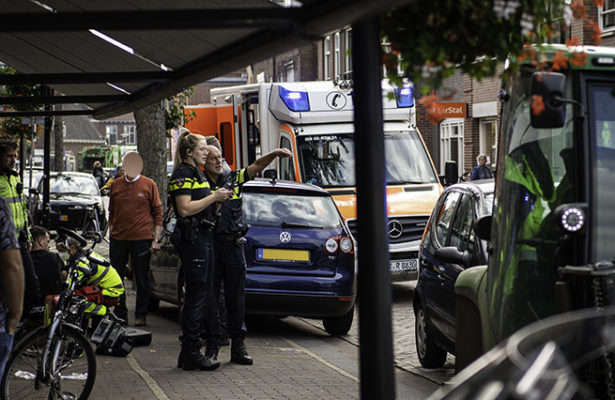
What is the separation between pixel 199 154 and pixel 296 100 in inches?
296

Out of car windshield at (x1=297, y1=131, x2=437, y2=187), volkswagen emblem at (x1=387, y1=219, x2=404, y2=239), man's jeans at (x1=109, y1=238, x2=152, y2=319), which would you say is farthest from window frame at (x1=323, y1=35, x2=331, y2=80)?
man's jeans at (x1=109, y1=238, x2=152, y2=319)

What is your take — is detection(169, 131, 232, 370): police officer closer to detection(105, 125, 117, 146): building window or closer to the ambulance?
the ambulance

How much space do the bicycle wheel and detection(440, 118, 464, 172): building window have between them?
3111 cm

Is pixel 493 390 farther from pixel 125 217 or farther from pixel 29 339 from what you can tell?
pixel 125 217

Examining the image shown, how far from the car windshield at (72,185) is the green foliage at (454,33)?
93.2 ft

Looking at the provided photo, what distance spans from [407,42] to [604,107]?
7.25 feet

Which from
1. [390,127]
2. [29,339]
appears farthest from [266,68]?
[29,339]

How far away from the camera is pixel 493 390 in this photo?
2580 mm

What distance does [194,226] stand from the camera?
8.54 metres

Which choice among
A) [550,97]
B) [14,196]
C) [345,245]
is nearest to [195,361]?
[14,196]

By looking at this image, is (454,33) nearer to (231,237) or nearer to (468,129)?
(231,237)

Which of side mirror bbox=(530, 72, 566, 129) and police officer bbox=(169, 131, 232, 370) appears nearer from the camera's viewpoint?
side mirror bbox=(530, 72, 566, 129)

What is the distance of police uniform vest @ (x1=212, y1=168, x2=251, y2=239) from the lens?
8.84 m

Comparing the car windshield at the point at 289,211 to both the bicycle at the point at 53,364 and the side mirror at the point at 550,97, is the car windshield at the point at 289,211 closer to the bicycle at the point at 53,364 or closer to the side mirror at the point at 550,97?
the bicycle at the point at 53,364
